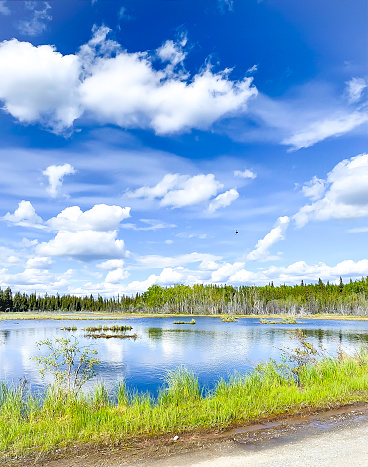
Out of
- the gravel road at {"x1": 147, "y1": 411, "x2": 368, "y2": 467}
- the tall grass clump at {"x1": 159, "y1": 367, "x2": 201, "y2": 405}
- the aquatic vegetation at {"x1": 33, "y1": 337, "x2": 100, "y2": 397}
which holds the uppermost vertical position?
the aquatic vegetation at {"x1": 33, "y1": 337, "x2": 100, "y2": 397}

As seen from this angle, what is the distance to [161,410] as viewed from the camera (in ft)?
38.4

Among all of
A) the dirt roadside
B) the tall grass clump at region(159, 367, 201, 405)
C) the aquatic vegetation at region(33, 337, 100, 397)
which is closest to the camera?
the dirt roadside

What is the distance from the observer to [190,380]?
51.9 ft

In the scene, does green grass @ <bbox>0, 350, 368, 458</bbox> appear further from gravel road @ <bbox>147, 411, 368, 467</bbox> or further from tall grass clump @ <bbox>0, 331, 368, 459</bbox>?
gravel road @ <bbox>147, 411, 368, 467</bbox>

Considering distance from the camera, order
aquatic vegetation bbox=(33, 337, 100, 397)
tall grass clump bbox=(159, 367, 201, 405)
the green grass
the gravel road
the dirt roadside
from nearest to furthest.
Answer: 1. the gravel road
2. the dirt roadside
3. the green grass
4. aquatic vegetation bbox=(33, 337, 100, 397)
5. tall grass clump bbox=(159, 367, 201, 405)

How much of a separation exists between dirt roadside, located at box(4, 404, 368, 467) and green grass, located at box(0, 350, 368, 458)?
0.67 meters

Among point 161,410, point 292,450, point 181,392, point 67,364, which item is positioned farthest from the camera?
point 181,392

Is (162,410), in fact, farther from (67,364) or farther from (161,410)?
(67,364)

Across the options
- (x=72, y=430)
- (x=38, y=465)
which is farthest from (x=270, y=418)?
(x=38, y=465)

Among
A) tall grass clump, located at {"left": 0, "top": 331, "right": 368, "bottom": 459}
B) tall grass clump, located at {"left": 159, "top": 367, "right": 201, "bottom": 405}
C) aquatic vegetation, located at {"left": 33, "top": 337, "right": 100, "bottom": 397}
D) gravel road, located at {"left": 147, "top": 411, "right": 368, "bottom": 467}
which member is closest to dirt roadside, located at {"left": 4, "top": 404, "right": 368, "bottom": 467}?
gravel road, located at {"left": 147, "top": 411, "right": 368, "bottom": 467}

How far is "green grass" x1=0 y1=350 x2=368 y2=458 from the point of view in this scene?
10031 mm

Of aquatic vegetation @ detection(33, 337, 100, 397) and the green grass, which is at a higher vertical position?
aquatic vegetation @ detection(33, 337, 100, 397)

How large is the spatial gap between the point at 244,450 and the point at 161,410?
→ 11.9 ft

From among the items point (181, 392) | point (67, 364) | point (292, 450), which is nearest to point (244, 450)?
point (292, 450)
